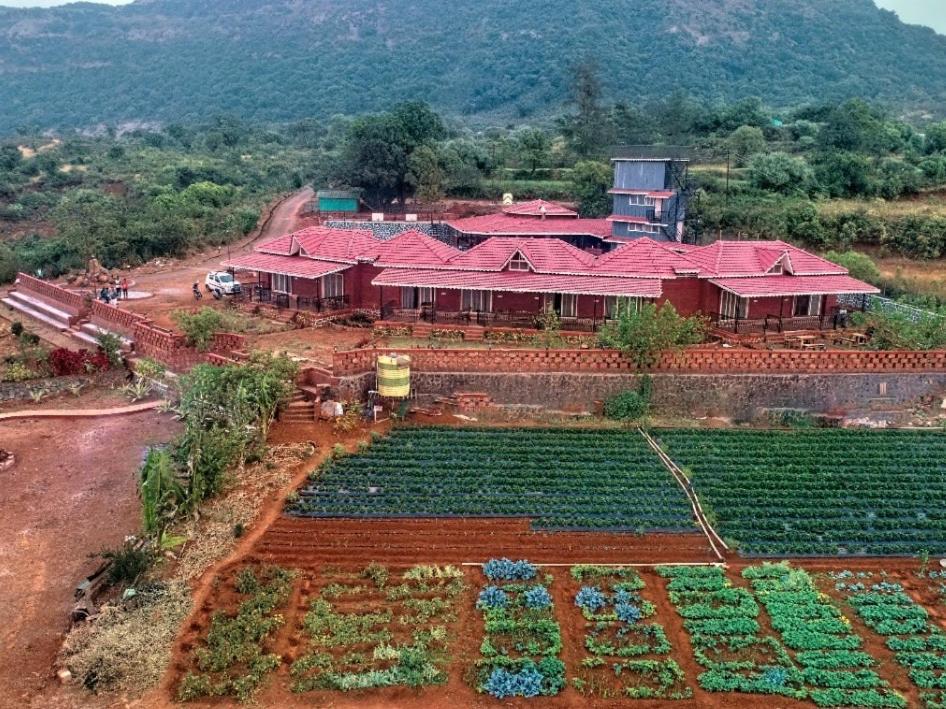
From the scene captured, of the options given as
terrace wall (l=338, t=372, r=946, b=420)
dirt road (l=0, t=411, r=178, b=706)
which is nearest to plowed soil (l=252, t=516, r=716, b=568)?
dirt road (l=0, t=411, r=178, b=706)

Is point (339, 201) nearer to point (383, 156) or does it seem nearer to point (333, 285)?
point (383, 156)

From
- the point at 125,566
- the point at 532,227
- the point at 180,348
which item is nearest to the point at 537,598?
the point at 125,566

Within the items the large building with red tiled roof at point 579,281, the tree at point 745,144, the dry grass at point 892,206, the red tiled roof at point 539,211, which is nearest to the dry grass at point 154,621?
the large building with red tiled roof at point 579,281

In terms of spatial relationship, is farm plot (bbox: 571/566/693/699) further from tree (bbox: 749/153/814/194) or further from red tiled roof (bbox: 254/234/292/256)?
tree (bbox: 749/153/814/194)

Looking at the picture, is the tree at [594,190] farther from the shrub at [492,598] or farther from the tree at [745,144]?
the shrub at [492,598]

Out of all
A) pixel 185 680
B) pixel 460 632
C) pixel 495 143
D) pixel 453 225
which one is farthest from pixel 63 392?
pixel 495 143

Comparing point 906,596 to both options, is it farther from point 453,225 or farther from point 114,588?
point 453,225
